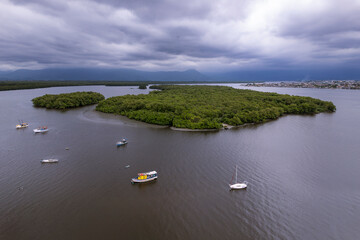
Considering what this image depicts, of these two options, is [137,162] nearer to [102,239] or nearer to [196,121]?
[102,239]

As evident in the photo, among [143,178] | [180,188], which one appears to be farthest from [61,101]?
[180,188]

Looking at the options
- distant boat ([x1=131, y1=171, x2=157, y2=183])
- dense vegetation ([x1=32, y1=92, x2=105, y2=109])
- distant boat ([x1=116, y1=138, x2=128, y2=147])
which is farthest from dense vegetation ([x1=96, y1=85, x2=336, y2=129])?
distant boat ([x1=131, y1=171, x2=157, y2=183])

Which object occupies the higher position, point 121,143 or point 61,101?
Answer: point 61,101

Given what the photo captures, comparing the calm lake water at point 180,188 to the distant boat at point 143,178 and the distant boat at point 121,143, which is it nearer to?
the distant boat at point 143,178

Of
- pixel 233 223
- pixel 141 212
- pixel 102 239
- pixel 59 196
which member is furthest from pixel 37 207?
pixel 233 223

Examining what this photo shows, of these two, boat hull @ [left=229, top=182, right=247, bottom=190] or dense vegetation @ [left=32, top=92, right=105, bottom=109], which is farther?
dense vegetation @ [left=32, top=92, right=105, bottom=109]

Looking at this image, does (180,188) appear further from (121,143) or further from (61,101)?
(61,101)

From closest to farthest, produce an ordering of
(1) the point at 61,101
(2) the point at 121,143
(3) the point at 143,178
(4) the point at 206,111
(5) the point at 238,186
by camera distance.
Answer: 1. (5) the point at 238,186
2. (3) the point at 143,178
3. (2) the point at 121,143
4. (4) the point at 206,111
5. (1) the point at 61,101

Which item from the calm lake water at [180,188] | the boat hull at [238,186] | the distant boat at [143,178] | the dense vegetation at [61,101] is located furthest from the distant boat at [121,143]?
the dense vegetation at [61,101]

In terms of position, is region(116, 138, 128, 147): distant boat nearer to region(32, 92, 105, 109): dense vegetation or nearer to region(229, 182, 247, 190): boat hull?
region(229, 182, 247, 190): boat hull
